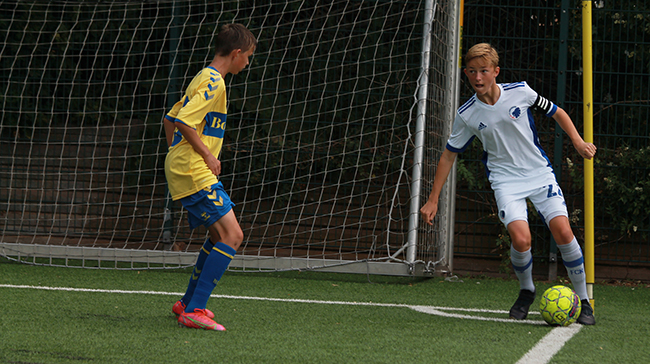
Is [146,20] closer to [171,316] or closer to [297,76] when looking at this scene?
[297,76]

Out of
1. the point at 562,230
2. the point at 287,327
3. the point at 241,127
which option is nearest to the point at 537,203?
the point at 562,230

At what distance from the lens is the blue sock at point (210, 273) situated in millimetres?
3400

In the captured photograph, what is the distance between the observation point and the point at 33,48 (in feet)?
23.2

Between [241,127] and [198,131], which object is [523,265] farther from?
[241,127]

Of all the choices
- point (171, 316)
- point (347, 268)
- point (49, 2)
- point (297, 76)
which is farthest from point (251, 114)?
point (171, 316)

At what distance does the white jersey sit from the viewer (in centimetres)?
386

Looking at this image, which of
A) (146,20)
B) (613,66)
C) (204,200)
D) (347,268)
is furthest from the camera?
(146,20)

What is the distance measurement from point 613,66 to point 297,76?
2781 mm

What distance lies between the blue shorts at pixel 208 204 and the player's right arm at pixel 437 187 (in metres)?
1.10

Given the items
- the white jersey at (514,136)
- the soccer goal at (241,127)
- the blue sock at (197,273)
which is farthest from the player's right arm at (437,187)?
the soccer goal at (241,127)

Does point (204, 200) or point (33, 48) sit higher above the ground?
point (33, 48)

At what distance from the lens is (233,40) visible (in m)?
3.47

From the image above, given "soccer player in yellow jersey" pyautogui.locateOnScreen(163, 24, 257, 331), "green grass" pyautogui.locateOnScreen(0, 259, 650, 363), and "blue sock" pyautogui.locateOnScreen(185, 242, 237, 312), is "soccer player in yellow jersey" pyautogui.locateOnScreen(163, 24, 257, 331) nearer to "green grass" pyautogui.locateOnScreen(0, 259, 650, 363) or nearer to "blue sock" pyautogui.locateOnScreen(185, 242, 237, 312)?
"blue sock" pyautogui.locateOnScreen(185, 242, 237, 312)

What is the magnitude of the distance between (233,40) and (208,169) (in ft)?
2.15
